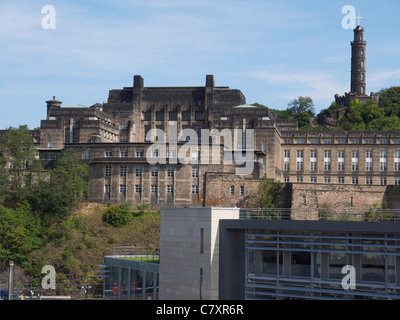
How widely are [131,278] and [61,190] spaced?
103 feet

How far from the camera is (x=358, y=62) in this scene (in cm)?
13800

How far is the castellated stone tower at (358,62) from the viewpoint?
451ft

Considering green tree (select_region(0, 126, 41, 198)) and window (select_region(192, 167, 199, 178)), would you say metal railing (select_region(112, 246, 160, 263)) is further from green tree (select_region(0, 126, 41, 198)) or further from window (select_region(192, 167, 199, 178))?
green tree (select_region(0, 126, 41, 198))

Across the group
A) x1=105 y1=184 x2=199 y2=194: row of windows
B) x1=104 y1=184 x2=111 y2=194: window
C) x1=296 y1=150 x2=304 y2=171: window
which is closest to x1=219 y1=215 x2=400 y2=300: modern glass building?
x1=105 y1=184 x2=199 y2=194: row of windows

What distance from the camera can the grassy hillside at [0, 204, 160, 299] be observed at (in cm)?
6594

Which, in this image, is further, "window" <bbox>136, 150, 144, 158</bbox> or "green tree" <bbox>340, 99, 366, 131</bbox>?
"green tree" <bbox>340, 99, 366, 131</bbox>

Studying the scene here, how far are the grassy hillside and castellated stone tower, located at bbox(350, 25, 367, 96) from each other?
254ft

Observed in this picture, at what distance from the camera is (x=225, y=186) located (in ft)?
243

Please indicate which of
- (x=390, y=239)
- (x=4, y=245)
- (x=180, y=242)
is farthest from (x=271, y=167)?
(x=390, y=239)

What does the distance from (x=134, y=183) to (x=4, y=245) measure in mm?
16236

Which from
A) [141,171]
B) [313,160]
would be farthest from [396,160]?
[141,171]

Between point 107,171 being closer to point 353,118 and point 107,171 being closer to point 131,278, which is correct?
point 131,278

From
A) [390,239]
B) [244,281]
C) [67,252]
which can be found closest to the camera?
[390,239]
